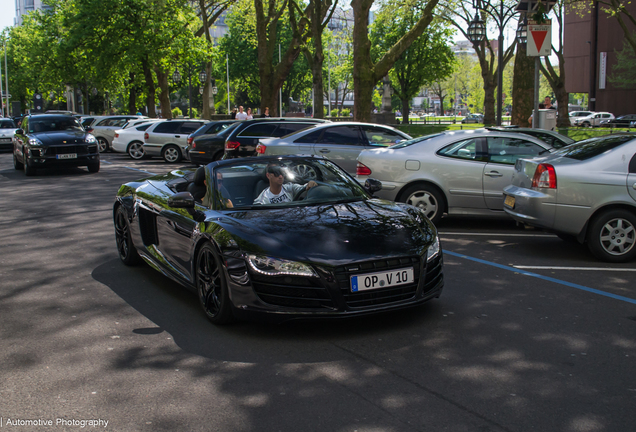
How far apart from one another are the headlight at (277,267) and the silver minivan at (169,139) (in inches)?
809

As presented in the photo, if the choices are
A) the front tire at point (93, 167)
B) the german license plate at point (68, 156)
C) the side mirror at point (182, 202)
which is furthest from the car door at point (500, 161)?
the front tire at point (93, 167)

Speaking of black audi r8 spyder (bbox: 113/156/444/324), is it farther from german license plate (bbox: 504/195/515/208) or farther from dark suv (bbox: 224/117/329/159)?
dark suv (bbox: 224/117/329/159)

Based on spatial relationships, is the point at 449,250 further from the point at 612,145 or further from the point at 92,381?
the point at 92,381

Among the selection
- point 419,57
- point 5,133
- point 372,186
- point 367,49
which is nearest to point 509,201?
point 372,186

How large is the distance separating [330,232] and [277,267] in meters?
0.55

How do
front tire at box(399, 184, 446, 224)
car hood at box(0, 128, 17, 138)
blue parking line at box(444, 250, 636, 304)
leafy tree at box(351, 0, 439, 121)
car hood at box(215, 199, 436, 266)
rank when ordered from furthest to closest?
car hood at box(0, 128, 17, 138) → leafy tree at box(351, 0, 439, 121) → front tire at box(399, 184, 446, 224) → blue parking line at box(444, 250, 636, 304) → car hood at box(215, 199, 436, 266)

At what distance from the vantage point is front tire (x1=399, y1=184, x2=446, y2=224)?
10.1 metres

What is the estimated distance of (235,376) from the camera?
4.30 metres

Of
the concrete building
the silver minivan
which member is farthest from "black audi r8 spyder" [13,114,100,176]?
the concrete building

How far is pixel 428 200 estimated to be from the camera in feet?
33.4

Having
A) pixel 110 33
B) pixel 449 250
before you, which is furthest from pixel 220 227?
pixel 110 33

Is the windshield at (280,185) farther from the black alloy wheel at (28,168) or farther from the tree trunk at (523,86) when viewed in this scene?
the black alloy wheel at (28,168)

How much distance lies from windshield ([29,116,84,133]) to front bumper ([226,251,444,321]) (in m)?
17.1

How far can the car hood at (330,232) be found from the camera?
4918mm
